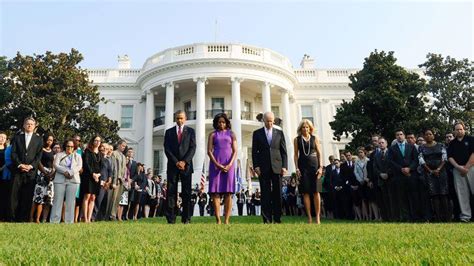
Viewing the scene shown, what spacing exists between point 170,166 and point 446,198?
218 inches

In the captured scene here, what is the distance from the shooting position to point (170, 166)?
691cm

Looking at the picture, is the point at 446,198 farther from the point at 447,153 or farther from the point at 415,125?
the point at 415,125

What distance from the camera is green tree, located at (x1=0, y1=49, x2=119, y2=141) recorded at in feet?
72.2

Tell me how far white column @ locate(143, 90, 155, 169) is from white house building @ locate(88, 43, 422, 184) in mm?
79

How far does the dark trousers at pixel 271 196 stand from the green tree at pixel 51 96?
18352 mm

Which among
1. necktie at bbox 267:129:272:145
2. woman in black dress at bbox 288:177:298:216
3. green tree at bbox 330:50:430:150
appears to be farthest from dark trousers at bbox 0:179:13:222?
green tree at bbox 330:50:430:150

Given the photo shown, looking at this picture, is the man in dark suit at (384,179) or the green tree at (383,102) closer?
the man in dark suit at (384,179)

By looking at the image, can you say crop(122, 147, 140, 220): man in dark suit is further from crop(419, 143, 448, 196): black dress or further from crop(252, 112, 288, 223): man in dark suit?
crop(419, 143, 448, 196): black dress

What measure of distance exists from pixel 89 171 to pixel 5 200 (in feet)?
5.18

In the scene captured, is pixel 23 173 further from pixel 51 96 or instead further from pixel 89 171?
pixel 51 96

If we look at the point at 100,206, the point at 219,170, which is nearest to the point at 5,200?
the point at 100,206

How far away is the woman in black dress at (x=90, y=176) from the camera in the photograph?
782cm

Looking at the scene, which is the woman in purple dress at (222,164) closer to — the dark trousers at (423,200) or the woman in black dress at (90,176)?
the woman in black dress at (90,176)

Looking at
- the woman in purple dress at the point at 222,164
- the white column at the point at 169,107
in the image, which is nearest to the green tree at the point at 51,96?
the white column at the point at 169,107
